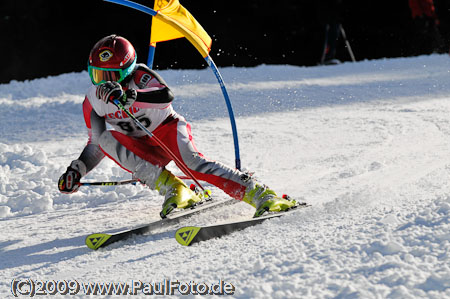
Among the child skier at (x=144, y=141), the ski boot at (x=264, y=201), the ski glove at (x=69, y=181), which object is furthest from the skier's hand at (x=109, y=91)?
the ski boot at (x=264, y=201)

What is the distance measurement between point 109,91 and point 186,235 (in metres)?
0.87

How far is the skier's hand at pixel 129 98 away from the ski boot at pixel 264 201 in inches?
31.6

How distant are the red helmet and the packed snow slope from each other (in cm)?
85

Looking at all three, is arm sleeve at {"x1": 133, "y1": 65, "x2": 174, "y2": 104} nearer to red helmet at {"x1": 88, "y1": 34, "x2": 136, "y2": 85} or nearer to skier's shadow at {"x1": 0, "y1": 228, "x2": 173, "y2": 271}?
red helmet at {"x1": 88, "y1": 34, "x2": 136, "y2": 85}

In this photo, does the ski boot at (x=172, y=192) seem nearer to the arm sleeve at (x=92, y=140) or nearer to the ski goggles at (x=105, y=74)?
the arm sleeve at (x=92, y=140)

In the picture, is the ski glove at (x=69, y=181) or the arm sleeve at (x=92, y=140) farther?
the arm sleeve at (x=92, y=140)

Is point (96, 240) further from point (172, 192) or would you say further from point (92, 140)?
point (92, 140)

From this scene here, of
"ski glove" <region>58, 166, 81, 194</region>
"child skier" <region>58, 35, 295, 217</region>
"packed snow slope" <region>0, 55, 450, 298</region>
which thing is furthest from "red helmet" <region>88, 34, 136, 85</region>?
"packed snow slope" <region>0, 55, 450, 298</region>

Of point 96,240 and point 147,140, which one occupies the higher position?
point 147,140

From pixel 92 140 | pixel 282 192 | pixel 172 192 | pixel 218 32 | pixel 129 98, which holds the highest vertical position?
pixel 129 98

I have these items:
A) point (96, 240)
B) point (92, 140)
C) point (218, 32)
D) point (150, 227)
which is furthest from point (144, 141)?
point (218, 32)

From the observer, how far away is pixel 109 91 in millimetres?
3150

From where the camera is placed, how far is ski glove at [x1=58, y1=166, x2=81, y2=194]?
11.1 feet

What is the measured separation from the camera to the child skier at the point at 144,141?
3352 millimetres
